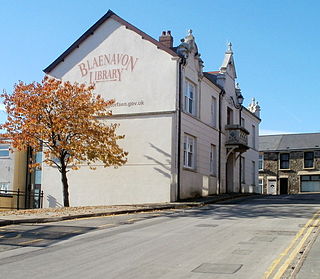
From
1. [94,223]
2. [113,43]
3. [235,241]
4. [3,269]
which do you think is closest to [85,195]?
Answer: [113,43]

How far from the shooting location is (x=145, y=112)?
26609mm

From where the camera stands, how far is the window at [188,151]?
27469 mm

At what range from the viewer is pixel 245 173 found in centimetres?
4084

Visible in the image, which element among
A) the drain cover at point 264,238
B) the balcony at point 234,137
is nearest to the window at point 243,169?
the balcony at point 234,137

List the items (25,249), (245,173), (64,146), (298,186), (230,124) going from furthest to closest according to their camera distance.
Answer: (298,186) → (245,173) → (230,124) → (64,146) → (25,249)

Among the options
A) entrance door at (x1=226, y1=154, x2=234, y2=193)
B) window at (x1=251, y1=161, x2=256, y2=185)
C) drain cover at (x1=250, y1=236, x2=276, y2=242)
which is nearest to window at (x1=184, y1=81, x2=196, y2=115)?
entrance door at (x1=226, y1=154, x2=234, y2=193)

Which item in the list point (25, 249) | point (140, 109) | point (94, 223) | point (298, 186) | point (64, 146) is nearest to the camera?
point (25, 249)

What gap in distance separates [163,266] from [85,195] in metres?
19.1

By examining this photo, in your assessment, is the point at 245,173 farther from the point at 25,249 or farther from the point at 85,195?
the point at 25,249

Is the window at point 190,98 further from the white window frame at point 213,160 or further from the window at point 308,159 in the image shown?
the window at point 308,159

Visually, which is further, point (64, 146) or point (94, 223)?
point (64, 146)

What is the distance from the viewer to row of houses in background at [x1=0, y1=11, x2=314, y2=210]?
85.1ft

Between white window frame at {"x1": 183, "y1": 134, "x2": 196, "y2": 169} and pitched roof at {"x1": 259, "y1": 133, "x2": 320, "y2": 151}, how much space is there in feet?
101

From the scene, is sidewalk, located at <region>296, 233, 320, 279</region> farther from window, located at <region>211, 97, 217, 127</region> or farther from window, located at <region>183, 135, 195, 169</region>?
window, located at <region>211, 97, 217, 127</region>
